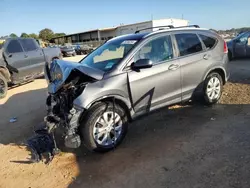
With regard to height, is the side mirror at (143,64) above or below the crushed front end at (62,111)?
above

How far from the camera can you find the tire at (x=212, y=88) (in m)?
5.81

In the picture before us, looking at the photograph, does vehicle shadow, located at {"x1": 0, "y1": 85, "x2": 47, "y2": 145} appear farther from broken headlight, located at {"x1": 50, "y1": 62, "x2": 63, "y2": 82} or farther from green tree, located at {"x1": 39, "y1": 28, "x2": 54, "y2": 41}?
green tree, located at {"x1": 39, "y1": 28, "x2": 54, "y2": 41}

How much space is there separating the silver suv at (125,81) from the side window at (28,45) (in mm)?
6126

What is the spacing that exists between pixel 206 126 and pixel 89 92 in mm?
Result: 2386

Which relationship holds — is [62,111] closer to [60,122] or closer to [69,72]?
[60,122]

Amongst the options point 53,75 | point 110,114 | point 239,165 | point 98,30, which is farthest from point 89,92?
point 98,30

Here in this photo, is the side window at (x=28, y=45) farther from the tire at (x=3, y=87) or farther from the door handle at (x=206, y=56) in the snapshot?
the door handle at (x=206, y=56)

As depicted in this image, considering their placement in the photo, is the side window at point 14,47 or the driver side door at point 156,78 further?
the side window at point 14,47

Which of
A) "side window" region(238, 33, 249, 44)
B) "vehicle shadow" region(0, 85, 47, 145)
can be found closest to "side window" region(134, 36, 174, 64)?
"vehicle shadow" region(0, 85, 47, 145)

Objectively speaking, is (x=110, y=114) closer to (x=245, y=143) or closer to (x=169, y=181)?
(x=169, y=181)

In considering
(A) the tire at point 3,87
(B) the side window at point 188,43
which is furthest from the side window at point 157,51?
(A) the tire at point 3,87

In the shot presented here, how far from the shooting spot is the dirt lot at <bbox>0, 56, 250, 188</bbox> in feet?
11.6

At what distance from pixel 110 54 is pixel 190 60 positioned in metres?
1.61

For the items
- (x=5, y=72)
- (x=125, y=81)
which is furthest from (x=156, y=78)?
(x=5, y=72)
